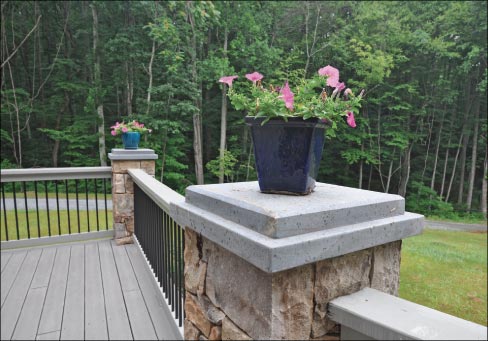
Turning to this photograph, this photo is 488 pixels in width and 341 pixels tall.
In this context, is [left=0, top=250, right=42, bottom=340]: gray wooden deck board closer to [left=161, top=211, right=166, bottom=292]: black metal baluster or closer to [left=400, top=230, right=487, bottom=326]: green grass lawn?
[left=161, top=211, right=166, bottom=292]: black metal baluster

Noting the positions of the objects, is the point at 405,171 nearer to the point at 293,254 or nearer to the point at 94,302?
the point at 94,302

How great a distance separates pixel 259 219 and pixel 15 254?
→ 10.6 ft

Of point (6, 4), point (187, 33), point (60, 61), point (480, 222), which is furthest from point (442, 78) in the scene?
→ point (6, 4)

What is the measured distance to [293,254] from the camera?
76 cm

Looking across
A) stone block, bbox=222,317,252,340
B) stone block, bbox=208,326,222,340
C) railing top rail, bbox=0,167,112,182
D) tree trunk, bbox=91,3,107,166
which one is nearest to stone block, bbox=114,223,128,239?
railing top rail, bbox=0,167,112,182

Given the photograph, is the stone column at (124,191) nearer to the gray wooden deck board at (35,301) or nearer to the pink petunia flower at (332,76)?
the gray wooden deck board at (35,301)

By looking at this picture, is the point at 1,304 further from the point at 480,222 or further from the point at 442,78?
the point at 442,78

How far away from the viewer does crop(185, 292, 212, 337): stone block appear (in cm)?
123

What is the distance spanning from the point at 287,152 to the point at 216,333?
0.69 m

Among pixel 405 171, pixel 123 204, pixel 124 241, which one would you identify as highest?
pixel 123 204

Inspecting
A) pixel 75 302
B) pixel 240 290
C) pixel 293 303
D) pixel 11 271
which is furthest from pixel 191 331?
pixel 11 271

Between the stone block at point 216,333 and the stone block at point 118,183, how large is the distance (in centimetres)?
267

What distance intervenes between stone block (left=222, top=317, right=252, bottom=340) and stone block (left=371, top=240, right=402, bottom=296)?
1.38 ft

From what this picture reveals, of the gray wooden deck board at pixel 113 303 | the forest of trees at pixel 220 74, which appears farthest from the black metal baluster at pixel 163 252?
the forest of trees at pixel 220 74
